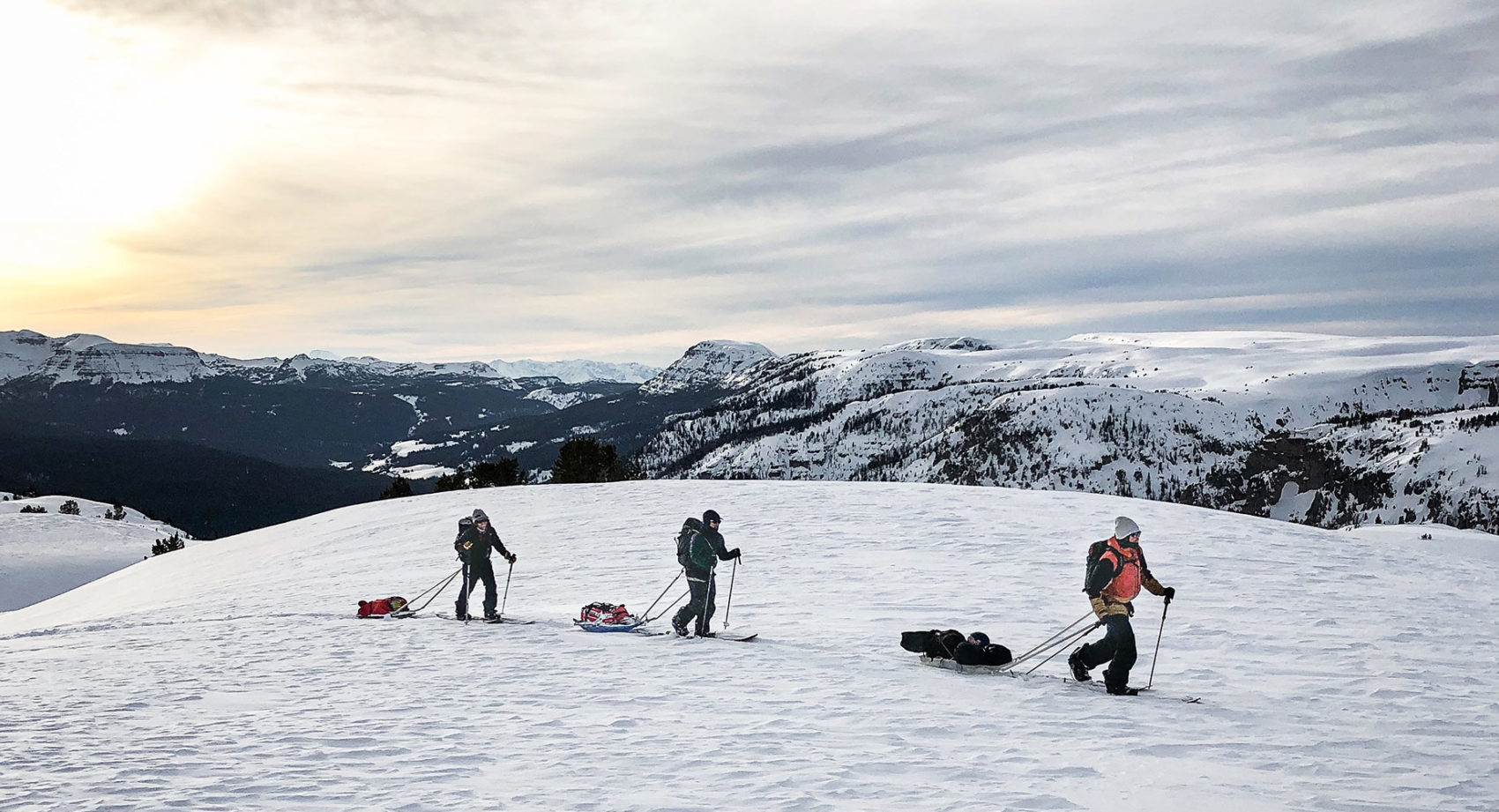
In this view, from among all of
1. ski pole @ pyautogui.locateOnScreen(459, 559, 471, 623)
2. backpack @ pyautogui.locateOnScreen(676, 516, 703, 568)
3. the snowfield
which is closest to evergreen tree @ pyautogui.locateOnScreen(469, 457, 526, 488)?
the snowfield

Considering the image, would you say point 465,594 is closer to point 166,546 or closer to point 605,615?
point 605,615

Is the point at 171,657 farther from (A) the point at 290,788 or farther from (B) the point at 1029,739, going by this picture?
(B) the point at 1029,739

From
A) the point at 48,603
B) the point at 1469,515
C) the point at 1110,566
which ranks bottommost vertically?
the point at 1469,515

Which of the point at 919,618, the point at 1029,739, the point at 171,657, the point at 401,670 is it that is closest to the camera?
the point at 1029,739

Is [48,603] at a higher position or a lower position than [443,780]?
lower

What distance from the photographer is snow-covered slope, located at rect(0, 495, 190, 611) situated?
4325 cm

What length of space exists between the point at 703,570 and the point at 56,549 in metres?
53.1

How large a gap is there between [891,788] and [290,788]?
5.48 metres

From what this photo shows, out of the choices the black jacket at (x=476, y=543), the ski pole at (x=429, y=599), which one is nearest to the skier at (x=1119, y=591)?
the black jacket at (x=476, y=543)

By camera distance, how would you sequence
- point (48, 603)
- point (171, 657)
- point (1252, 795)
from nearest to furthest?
1. point (1252, 795)
2. point (171, 657)
3. point (48, 603)

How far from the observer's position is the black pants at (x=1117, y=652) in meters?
10.4

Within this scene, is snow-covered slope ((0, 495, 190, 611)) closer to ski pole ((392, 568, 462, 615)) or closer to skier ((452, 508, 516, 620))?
ski pole ((392, 568, 462, 615))

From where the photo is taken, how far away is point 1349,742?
350 inches

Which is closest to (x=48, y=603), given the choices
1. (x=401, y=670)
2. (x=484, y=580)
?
(x=484, y=580)
